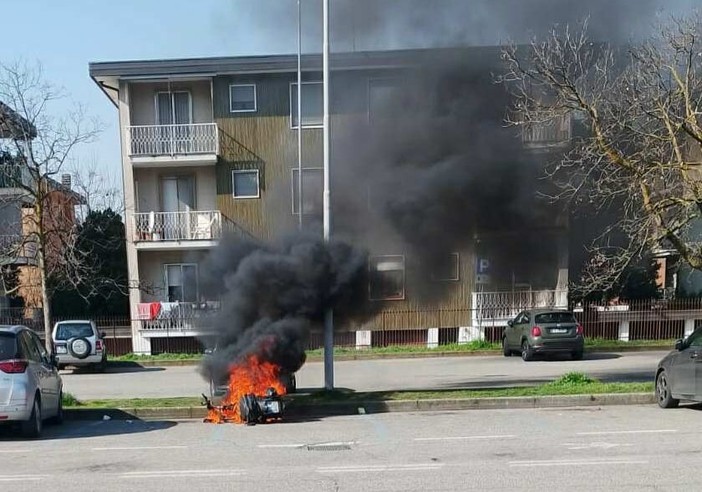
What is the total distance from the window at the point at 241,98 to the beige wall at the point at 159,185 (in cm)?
238

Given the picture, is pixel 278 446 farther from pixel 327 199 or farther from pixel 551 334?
pixel 551 334

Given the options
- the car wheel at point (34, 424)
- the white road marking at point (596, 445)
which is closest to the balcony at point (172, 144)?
the car wheel at point (34, 424)

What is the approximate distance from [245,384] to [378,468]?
3.98 meters

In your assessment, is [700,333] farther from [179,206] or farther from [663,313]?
[179,206]

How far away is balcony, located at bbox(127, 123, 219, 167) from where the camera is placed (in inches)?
912

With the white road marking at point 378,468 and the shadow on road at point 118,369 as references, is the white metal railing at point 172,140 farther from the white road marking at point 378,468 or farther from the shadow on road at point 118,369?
the white road marking at point 378,468

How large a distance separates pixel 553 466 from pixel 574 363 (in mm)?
11845

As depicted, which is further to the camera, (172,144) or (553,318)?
(172,144)

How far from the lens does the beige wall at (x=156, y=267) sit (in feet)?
78.1

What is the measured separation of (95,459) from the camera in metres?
7.21

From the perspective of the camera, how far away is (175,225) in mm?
23438

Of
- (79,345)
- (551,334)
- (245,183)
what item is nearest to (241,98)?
(245,183)

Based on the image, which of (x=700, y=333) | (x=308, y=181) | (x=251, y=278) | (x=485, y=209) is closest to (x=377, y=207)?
(x=485, y=209)

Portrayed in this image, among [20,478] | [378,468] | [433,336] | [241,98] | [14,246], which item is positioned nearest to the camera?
[20,478]
